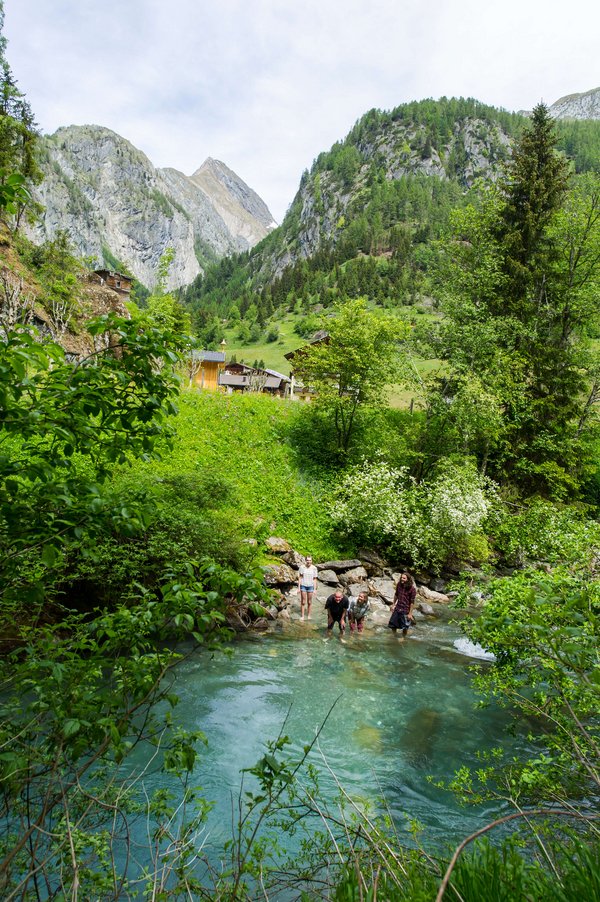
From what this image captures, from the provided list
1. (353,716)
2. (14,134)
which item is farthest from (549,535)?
(14,134)

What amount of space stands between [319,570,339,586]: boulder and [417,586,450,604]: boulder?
11.1 feet

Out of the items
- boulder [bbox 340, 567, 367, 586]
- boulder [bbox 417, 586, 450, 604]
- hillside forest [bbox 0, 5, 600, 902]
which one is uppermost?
hillside forest [bbox 0, 5, 600, 902]

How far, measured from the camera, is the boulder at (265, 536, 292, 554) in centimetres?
1920

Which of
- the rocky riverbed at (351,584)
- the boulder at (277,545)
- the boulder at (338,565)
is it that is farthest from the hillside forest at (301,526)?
the boulder at (338,565)

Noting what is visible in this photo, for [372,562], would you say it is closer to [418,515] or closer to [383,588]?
[383,588]

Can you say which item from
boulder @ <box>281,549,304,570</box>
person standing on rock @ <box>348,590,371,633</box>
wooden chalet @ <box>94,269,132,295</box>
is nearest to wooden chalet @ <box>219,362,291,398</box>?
wooden chalet @ <box>94,269,132,295</box>

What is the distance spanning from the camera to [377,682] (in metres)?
11.8

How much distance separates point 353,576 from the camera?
2014cm

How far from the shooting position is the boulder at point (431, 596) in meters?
20.0

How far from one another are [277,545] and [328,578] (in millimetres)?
2402

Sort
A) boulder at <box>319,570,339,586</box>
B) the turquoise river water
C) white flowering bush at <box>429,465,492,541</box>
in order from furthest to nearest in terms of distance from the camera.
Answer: white flowering bush at <box>429,465,492,541</box> < boulder at <box>319,570,339,586</box> < the turquoise river water

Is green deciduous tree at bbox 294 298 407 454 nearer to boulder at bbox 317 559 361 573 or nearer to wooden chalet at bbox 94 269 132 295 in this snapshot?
boulder at bbox 317 559 361 573

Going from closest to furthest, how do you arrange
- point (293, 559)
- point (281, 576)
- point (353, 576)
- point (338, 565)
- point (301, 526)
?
point (281, 576), point (293, 559), point (353, 576), point (338, 565), point (301, 526)

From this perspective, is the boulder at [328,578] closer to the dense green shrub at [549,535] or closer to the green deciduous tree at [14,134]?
the dense green shrub at [549,535]
